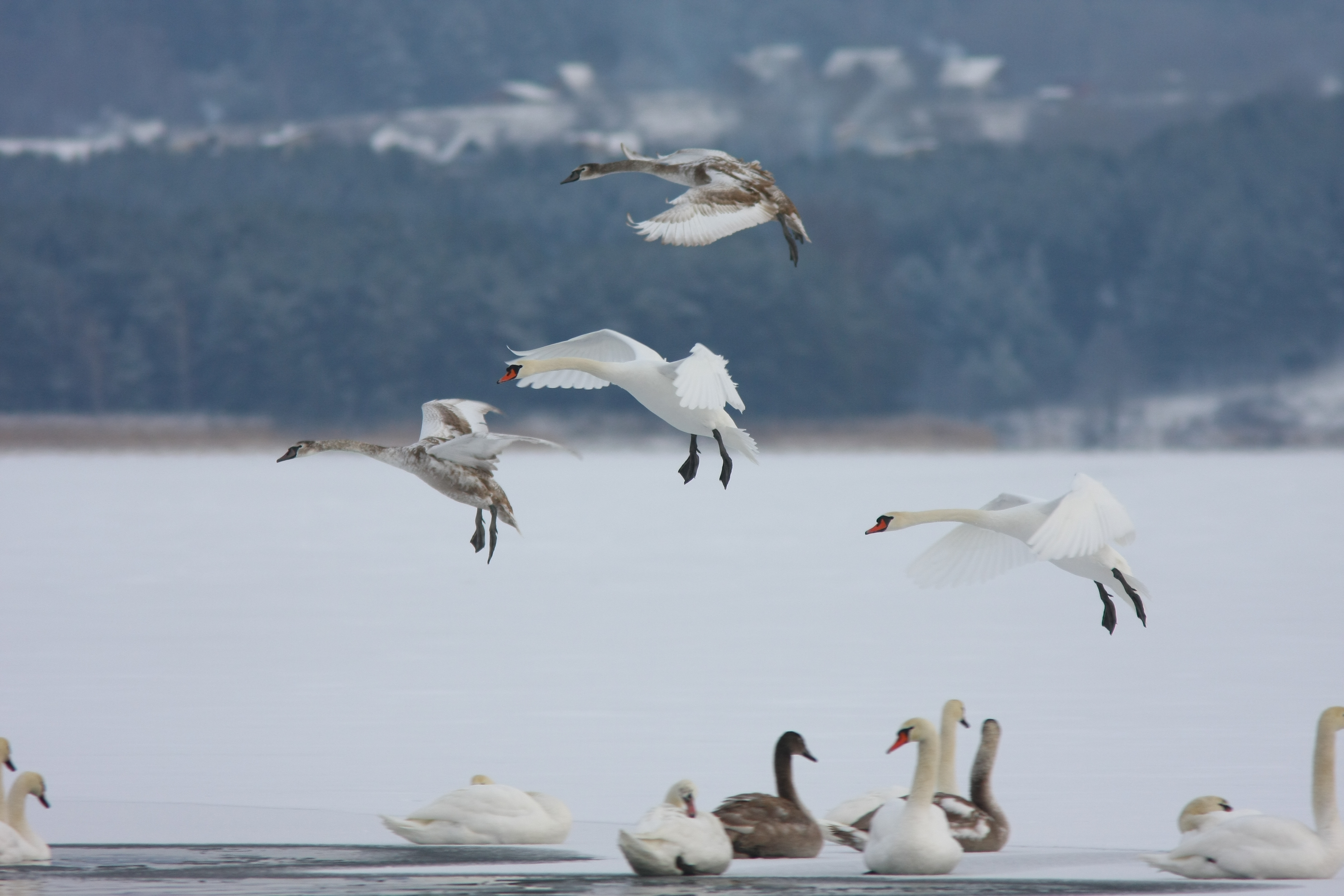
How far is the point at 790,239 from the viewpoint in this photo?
22.8ft

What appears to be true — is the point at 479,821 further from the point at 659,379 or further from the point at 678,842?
the point at 659,379

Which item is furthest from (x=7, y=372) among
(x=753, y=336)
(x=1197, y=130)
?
(x=1197, y=130)

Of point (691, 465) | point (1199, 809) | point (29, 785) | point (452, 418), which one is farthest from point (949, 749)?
point (29, 785)

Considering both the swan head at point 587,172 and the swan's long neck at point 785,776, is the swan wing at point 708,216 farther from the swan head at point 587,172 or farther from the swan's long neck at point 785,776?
the swan's long neck at point 785,776

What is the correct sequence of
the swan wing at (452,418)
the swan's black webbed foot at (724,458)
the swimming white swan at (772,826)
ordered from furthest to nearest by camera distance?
the swimming white swan at (772,826)
the swan wing at (452,418)
the swan's black webbed foot at (724,458)

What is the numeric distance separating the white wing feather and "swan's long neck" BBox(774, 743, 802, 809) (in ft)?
5.37

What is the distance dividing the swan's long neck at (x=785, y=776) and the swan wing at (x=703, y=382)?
5.10ft

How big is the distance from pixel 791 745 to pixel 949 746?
0.73 m

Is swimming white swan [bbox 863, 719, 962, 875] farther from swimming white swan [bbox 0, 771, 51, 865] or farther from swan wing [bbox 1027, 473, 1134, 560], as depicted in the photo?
swimming white swan [bbox 0, 771, 51, 865]

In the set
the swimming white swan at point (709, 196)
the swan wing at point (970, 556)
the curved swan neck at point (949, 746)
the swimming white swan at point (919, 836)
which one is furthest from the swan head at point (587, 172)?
the curved swan neck at point (949, 746)

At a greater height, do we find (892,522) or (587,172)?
(587,172)

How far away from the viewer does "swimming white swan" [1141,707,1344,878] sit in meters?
7.60

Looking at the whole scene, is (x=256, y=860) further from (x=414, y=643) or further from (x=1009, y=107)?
(x=1009, y=107)

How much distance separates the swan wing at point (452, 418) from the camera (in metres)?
7.84
